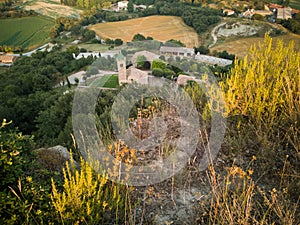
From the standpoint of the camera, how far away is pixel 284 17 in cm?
4888

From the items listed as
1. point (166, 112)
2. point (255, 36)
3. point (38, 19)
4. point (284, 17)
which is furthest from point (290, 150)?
point (38, 19)

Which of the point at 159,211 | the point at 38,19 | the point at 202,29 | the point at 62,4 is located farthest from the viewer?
the point at 62,4

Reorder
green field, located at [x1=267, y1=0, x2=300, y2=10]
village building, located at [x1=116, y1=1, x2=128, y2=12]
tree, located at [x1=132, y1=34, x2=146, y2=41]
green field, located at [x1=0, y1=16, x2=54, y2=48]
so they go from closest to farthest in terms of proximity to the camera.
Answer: tree, located at [x1=132, y1=34, x2=146, y2=41] < green field, located at [x1=0, y1=16, x2=54, y2=48] < green field, located at [x1=267, y1=0, x2=300, y2=10] < village building, located at [x1=116, y1=1, x2=128, y2=12]

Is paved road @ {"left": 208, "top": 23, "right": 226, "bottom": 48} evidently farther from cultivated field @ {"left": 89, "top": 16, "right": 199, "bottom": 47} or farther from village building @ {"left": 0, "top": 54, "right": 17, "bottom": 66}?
village building @ {"left": 0, "top": 54, "right": 17, "bottom": 66}

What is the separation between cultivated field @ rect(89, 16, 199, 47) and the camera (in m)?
45.1

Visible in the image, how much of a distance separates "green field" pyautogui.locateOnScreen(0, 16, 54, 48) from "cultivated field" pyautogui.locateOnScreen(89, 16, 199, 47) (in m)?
9.23

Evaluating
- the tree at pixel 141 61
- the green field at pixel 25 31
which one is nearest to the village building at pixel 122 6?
the green field at pixel 25 31

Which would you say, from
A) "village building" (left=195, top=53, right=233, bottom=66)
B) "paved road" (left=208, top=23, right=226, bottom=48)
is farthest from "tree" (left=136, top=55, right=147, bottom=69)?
"paved road" (left=208, top=23, right=226, bottom=48)

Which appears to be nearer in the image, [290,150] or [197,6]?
[290,150]

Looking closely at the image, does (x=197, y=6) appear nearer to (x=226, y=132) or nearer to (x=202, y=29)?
(x=202, y=29)

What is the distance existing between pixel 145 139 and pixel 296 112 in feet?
6.18

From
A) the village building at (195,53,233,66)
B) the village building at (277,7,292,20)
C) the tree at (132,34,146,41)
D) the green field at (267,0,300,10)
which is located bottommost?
the village building at (195,53,233,66)

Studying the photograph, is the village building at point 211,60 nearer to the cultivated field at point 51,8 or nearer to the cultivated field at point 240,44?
the cultivated field at point 240,44

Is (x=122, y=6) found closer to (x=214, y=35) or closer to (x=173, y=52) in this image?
(x=214, y=35)
